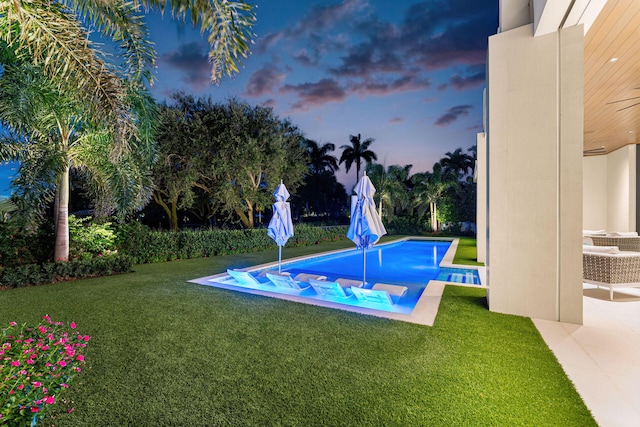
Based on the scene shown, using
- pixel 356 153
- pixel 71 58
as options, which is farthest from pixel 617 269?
pixel 356 153

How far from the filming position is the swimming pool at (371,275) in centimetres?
582

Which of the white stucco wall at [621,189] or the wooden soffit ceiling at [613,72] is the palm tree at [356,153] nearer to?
the white stucco wall at [621,189]

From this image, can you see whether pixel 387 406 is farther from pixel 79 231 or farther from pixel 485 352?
pixel 79 231

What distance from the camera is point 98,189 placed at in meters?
8.95

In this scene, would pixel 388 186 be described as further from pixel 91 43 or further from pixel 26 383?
pixel 26 383

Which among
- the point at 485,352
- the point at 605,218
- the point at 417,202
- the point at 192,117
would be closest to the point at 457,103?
the point at 417,202

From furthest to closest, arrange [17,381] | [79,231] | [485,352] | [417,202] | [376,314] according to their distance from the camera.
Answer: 1. [417,202]
2. [79,231]
3. [376,314]
4. [485,352]
5. [17,381]

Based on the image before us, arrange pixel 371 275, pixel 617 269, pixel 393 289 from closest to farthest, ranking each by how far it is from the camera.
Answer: pixel 617 269, pixel 393 289, pixel 371 275

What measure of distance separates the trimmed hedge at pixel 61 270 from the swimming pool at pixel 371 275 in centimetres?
293

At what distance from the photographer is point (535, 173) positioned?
4691 mm

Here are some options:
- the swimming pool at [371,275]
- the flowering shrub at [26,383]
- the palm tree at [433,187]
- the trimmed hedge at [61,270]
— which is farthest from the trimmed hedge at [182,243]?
the palm tree at [433,187]

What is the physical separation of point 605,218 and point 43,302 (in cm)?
1865

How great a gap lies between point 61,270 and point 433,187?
2521cm

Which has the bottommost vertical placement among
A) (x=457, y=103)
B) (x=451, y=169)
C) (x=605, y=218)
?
(x=605, y=218)
